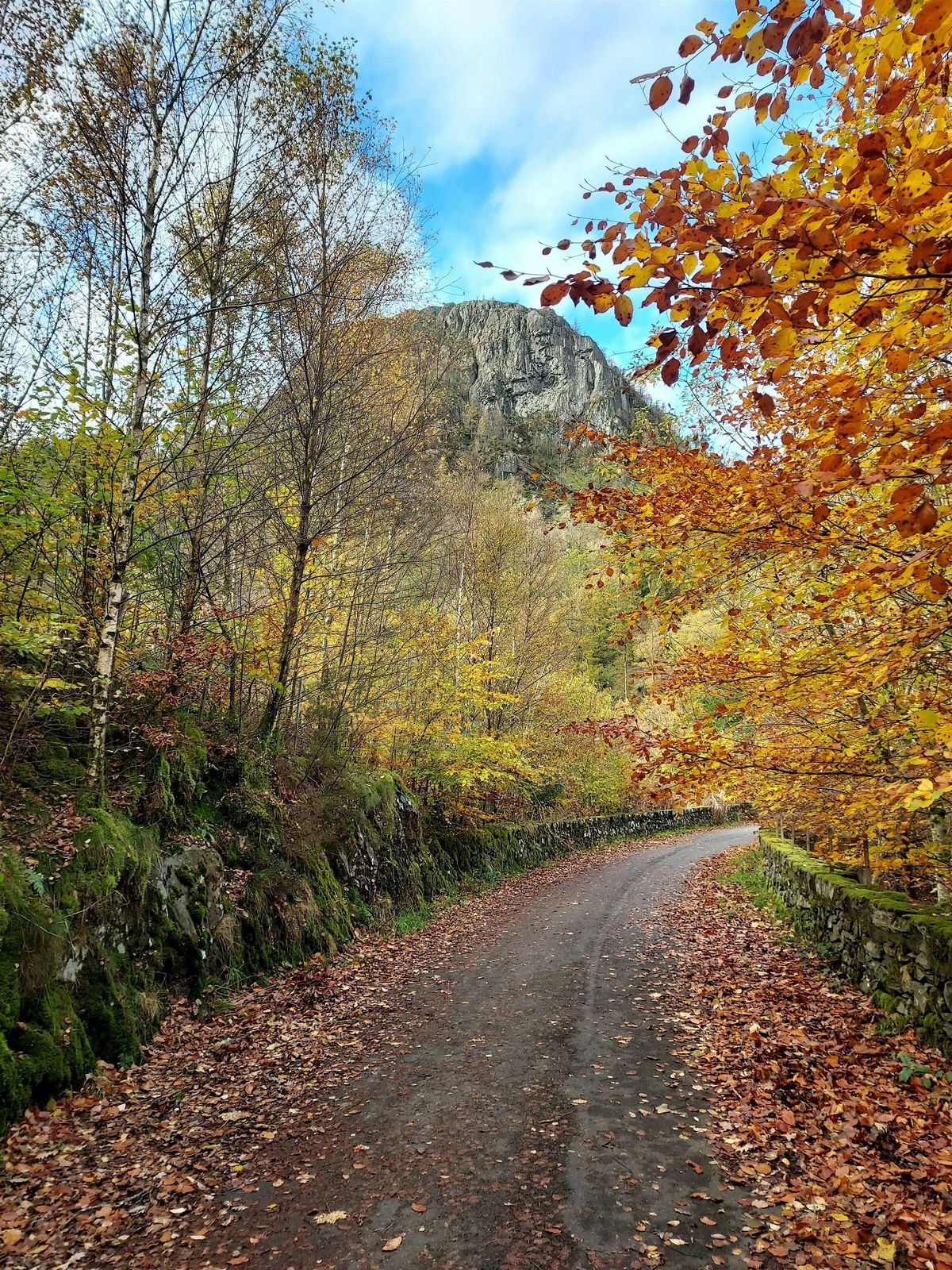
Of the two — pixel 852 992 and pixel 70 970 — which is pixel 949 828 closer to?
pixel 852 992

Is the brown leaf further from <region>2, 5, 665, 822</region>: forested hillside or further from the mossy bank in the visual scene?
the mossy bank

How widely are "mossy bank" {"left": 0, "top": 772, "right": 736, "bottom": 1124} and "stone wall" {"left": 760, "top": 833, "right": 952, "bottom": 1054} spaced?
242 inches

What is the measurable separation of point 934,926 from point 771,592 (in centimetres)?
305

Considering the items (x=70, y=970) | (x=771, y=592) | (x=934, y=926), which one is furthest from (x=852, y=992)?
(x=70, y=970)

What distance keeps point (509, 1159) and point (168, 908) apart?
387 centimetres

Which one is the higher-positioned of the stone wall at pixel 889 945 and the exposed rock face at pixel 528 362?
the exposed rock face at pixel 528 362

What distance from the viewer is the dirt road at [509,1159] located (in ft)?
11.0

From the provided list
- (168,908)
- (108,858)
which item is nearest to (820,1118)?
(168,908)

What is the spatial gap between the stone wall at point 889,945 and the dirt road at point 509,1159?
2037 millimetres

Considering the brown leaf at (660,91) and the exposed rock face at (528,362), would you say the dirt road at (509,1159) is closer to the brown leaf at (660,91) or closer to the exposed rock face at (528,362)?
the brown leaf at (660,91)

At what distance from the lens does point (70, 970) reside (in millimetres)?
4871

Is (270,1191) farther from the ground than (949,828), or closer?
closer

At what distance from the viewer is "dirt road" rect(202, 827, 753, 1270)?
3.35 meters

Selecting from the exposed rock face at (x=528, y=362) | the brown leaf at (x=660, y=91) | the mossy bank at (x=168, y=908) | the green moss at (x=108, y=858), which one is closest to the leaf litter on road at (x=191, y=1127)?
the mossy bank at (x=168, y=908)
